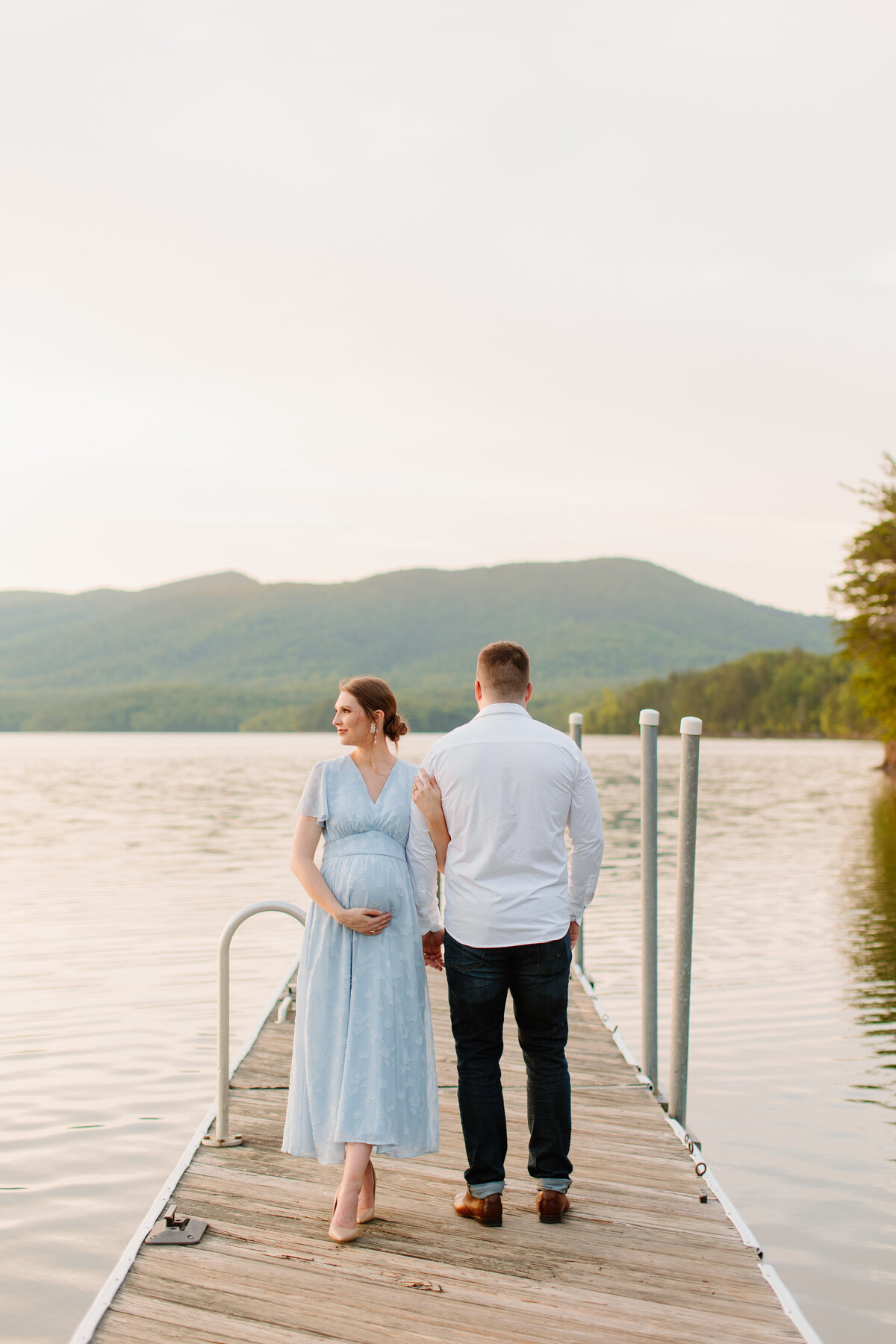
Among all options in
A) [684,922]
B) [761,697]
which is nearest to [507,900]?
[684,922]

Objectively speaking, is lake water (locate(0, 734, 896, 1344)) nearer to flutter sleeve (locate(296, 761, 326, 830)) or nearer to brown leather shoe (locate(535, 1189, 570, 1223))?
brown leather shoe (locate(535, 1189, 570, 1223))

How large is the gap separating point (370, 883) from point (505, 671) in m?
0.87

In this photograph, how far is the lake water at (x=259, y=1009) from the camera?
5387 mm

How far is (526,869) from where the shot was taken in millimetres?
3973

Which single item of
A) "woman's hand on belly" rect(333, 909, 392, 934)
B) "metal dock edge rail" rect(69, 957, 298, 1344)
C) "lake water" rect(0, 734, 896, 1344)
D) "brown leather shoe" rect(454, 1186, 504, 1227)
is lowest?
"lake water" rect(0, 734, 896, 1344)

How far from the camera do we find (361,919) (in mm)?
3906

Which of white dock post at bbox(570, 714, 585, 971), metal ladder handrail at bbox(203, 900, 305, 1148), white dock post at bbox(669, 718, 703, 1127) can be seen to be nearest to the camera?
metal ladder handrail at bbox(203, 900, 305, 1148)

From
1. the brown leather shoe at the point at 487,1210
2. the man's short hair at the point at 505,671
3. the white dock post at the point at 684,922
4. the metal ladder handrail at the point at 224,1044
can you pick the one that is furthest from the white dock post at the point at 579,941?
the brown leather shoe at the point at 487,1210

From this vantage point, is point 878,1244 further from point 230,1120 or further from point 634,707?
point 634,707

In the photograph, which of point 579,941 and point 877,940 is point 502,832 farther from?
point 877,940

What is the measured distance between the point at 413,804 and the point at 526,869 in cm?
46

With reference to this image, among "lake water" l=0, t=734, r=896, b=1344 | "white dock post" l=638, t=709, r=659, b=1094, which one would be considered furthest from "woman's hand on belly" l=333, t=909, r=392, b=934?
"white dock post" l=638, t=709, r=659, b=1094

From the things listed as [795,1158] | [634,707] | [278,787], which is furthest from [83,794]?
[634,707]

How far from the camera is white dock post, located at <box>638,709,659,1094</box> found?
611 cm
